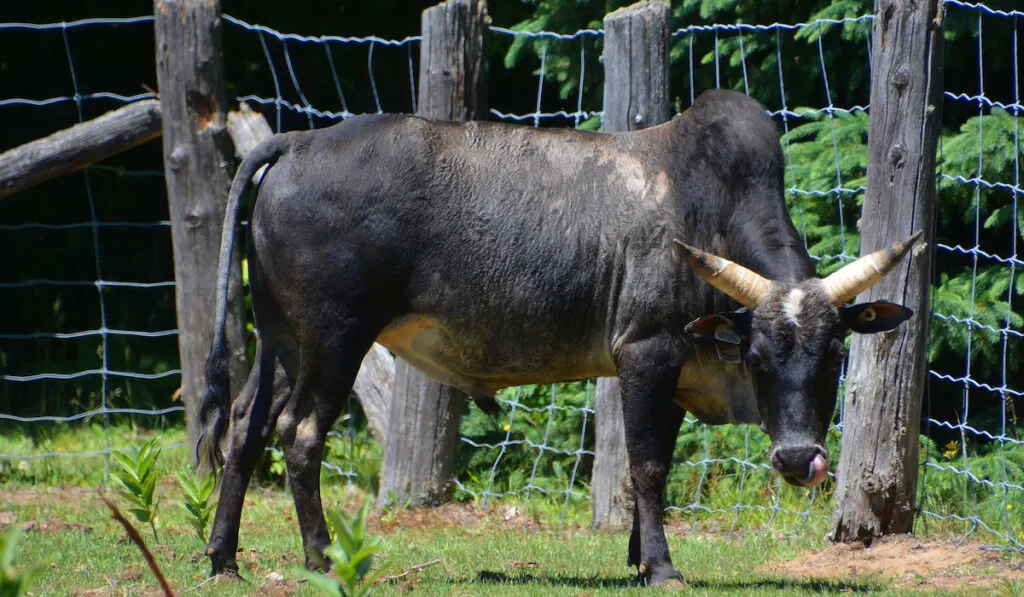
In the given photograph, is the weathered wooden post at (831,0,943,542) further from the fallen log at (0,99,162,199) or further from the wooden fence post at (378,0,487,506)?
the fallen log at (0,99,162,199)

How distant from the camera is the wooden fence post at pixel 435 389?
640 centimetres

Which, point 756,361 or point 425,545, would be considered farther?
point 425,545

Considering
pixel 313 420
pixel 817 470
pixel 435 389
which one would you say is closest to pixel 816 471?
pixel 817 470

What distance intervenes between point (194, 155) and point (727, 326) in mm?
3369

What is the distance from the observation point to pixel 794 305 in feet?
15.0

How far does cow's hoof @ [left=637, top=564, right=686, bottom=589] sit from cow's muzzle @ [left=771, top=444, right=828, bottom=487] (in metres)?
0.60

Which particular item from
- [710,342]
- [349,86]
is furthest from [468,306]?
[349,86]

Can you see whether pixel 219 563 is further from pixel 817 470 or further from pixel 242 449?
pixel 817 470

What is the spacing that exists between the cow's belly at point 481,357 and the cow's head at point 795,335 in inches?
24.8

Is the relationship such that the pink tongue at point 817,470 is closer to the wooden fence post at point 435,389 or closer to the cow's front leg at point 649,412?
the cow's front leg at point 649,412

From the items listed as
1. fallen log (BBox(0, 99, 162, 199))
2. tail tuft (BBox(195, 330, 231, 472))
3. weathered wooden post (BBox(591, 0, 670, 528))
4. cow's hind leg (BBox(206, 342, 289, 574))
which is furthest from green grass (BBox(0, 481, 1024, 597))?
fallen log (BBox(0, 99, 162, 199))

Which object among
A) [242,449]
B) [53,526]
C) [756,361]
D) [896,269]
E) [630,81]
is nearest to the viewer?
[756,361]

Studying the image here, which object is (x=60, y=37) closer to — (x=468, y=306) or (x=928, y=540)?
(x=468, y=306)

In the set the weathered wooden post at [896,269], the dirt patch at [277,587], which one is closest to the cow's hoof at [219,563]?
the dirt patch at [277,587]
